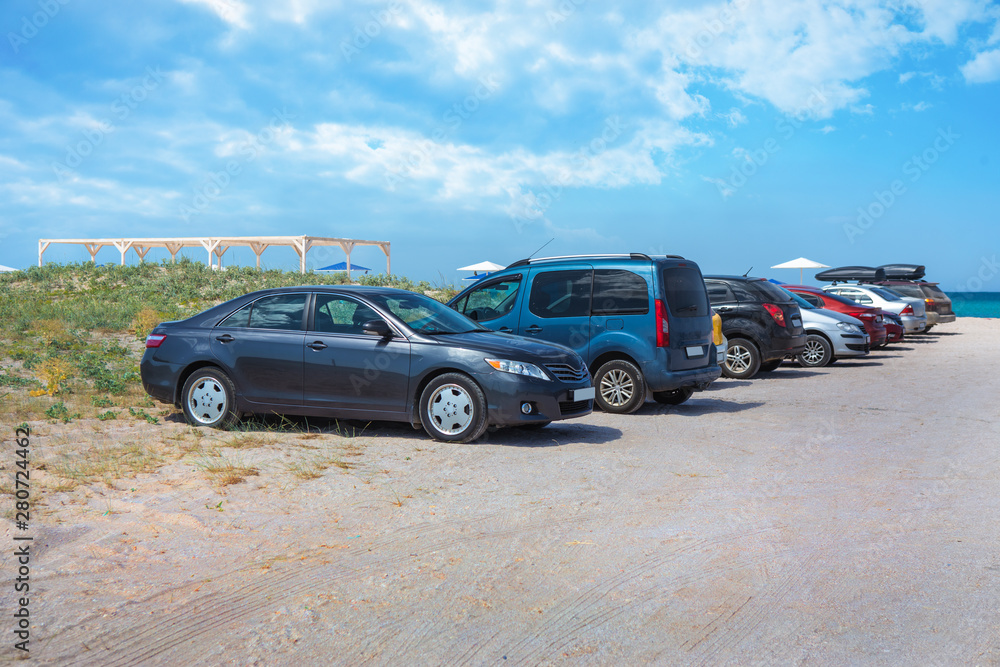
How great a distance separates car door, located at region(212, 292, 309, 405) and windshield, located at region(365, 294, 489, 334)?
0.87m

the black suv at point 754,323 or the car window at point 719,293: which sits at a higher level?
the car window at point 719,293

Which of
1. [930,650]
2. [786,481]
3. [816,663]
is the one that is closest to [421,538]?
[816,663]

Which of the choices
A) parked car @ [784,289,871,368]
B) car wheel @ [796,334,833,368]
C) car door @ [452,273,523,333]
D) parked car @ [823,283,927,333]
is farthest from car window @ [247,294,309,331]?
parked car @ [823,283,927,333]

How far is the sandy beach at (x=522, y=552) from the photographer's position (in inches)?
138

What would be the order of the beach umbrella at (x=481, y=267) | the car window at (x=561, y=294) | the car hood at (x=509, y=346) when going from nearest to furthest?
the car hood at (x=509, y=346), the car window at (x=561, y=294), the beach umbrella at (x=481, y=267)

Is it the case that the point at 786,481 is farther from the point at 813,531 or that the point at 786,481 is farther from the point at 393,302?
the point at 393,302

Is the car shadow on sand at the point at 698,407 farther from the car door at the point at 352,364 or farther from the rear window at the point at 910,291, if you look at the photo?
the rear window at the point at 910,291

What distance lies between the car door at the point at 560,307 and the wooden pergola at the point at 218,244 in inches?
821

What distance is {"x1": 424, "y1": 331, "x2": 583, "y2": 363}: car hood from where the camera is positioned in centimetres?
810

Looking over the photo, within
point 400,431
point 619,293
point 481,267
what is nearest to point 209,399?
point 400,431

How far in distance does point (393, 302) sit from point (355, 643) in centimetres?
560

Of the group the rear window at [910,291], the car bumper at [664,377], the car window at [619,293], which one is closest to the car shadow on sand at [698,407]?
the car bumper at [664,377]

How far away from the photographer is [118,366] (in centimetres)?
1302

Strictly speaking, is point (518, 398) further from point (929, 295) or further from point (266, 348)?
point (929, 295)
